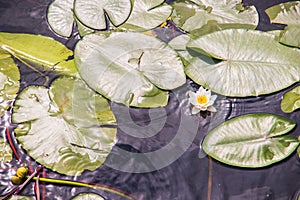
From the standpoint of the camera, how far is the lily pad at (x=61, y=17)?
197 centimetres

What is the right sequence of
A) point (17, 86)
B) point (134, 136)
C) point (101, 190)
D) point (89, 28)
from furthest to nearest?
point (89, 28), point (17, 86), point (134, 136), point (101, 190)

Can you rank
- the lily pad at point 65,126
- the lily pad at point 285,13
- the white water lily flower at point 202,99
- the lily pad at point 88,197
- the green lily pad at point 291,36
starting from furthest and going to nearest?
the lily pad at point 285,13
the green lily pad at point 291,36
the white water lily flower at point 202,99
the lily pad at point 65,126
the lily pad at point 88,197

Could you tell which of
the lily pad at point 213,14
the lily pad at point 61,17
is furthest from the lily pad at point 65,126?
the lily pad at point 213,14

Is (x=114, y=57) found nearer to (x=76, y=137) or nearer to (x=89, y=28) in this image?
(x=89, y=28)

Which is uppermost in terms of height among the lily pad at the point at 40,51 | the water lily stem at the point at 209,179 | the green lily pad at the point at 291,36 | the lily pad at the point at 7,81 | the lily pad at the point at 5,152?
the green lily pad at the point at 291,36

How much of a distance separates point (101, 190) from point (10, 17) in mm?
1076

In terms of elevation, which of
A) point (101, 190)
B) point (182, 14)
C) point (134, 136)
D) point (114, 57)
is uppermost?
point (182, 14)

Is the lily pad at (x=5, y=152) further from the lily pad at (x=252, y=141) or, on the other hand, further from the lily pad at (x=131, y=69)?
the lily pad at (x=252, y=141)

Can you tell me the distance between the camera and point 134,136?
1.68 m

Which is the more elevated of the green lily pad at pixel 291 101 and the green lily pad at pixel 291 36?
the green lily pad at pixel 291 36

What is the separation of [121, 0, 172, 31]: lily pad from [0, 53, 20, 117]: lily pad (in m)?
0.56

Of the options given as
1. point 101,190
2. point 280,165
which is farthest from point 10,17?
point 280,165

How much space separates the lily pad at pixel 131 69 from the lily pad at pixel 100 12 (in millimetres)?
139

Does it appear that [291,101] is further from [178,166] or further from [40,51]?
[40,51]
